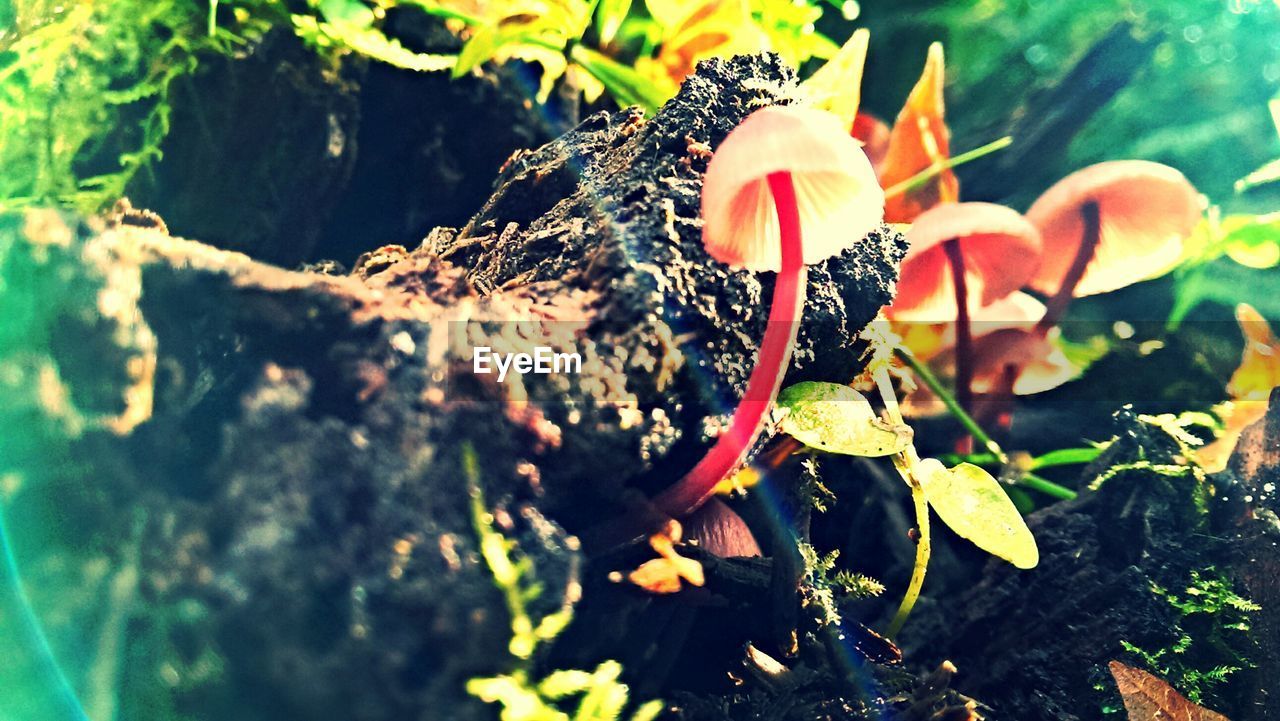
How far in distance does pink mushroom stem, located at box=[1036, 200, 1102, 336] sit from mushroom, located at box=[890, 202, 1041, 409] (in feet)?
0.50

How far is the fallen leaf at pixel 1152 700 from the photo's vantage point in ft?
2.85

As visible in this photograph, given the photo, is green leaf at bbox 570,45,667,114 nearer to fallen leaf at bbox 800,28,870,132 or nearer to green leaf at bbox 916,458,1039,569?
fallen leaf at bbox 800,28,870,132

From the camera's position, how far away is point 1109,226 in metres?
1.39

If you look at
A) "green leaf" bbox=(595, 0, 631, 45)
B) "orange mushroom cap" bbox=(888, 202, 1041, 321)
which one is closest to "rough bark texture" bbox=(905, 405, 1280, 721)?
"orange mushroom cap" bbox=(888, 202, 1041, 321)

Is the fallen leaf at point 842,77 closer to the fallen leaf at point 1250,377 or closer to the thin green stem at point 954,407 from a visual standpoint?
the thin green stem at point 954,407

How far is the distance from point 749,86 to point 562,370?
45 centimetres

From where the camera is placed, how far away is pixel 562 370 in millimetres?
657

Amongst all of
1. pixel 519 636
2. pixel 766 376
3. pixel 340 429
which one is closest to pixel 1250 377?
pixel 766 376

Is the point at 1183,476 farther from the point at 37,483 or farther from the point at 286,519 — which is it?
the point at 37,483

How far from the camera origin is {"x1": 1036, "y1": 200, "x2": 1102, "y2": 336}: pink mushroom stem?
135 cm

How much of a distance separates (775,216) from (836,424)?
0.27m

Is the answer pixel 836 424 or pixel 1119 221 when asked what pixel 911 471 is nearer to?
pixel 836 424

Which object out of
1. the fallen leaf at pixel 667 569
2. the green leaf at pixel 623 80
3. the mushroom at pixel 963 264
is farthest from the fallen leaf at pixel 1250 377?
the green leaf at pixel 623 80

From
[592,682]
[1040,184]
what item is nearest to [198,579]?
[592,682]
